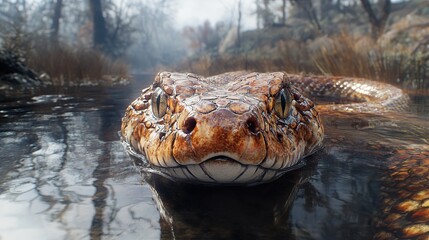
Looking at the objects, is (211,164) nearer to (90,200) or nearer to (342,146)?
(90,200)

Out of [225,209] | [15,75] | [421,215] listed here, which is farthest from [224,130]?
[15,75]

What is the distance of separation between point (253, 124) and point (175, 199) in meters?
0.41

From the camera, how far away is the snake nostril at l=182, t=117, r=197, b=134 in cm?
125

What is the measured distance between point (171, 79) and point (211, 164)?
29.3 inches

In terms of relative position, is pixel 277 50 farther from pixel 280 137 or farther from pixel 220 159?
pixel 220 159

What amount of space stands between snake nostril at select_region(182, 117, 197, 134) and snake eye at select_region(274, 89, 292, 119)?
568 mm

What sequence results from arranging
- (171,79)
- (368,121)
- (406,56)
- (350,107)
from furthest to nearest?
1. (406,56)
2. (350,107)
3. (368,121)
4. (171,79)

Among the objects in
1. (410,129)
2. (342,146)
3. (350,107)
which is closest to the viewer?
(342,146)

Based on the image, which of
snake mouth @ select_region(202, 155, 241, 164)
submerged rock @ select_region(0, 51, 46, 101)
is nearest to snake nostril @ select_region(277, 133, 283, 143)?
snake mouth @ select_region(202, 155, 241, 164)

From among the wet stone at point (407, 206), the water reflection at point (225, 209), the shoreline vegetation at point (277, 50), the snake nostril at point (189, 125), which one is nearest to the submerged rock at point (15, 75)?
the shoreline vegetation at point (277, 50)

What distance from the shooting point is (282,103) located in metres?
1.78

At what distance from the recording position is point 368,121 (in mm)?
3148

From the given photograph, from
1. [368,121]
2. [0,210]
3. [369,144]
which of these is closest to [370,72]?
[368,121]

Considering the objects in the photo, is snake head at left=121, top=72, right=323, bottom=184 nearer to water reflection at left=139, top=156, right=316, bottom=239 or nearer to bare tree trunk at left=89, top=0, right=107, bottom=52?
water reflection at left=139, top=156, right=316, bottom=239
